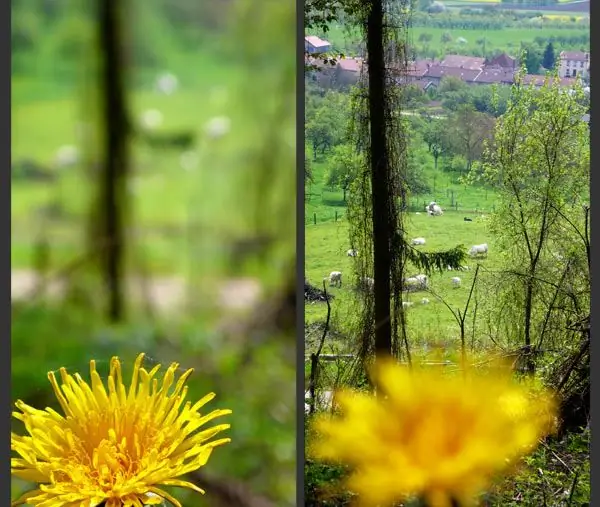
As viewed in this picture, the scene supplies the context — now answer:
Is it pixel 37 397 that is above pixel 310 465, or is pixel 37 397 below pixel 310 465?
above

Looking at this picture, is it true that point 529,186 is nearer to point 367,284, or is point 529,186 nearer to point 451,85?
point 451,85

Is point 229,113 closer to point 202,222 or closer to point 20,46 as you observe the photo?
point 202,222

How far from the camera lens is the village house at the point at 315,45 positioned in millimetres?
2199

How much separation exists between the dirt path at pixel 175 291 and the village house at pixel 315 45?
491 millimetres

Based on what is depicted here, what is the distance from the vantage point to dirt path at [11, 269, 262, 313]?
222cm

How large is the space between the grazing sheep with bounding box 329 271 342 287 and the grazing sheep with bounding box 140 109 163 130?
0.48 m

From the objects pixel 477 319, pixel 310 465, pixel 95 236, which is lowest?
pixel 310 465

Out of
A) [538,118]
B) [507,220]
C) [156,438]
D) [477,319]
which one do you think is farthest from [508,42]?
[156,438]

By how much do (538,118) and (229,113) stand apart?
2.11ft

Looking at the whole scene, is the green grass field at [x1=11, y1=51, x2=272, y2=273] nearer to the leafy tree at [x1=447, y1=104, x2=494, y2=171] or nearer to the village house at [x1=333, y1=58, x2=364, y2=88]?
the village house at [x1=333, y1=58, x2=364, y2=88]

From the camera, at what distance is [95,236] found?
2209 millimetres

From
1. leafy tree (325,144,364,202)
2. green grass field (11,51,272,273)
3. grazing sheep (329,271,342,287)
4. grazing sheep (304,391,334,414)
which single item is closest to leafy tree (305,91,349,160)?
leafy tree (325,144,364,202)

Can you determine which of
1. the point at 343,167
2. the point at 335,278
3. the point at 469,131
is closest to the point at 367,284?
the point at 335,278

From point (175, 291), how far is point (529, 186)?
0.77m
